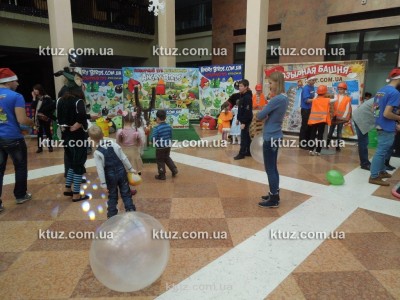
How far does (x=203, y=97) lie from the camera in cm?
1241

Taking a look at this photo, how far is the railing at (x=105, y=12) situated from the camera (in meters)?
12.8

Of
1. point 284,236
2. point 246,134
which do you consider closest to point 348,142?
point 246,134

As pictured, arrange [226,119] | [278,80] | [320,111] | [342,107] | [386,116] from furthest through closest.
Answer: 1. [226,119]
2. [342,107]
3. [320,111]
4. [386,116]
5. [278,80]

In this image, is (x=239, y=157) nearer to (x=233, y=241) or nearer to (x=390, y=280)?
(x=233, y=241)

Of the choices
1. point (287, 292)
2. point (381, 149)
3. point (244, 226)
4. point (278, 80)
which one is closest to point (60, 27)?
point (278, 80)

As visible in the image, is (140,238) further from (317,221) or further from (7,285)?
(317,221)

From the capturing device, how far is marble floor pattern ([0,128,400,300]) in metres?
2.75

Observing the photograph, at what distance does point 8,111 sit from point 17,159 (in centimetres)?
72

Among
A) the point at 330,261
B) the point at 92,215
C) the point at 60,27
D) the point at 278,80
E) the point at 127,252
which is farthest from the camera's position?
the point at 60,27

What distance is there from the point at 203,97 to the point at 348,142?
5754 millimetres

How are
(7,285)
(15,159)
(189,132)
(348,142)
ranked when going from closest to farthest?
(7,285), (15,159), (348,142), (189,132)

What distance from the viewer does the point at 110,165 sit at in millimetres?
3586

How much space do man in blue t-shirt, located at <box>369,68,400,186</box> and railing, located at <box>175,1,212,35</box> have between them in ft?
49.5

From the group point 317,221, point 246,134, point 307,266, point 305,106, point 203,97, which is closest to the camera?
point 307,266
